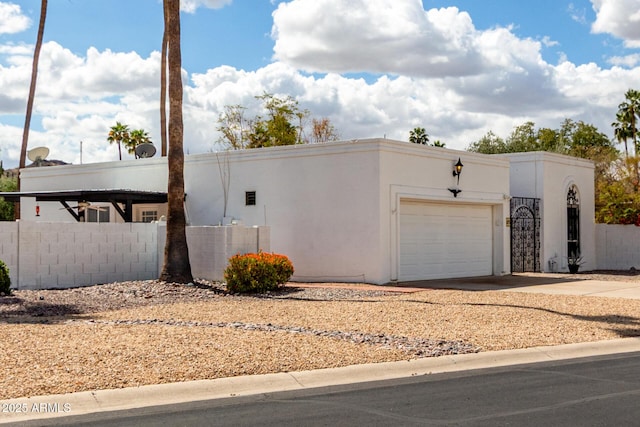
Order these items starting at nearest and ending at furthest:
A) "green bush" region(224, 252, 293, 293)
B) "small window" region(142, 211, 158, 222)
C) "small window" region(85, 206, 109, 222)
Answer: "green bush" region(224, 252, 293, 293), "small window" region(142, 211, 158, 222), "small window" region(85, 206, 109, 222)

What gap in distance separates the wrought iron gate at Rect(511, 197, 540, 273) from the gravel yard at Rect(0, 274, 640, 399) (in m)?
8.00

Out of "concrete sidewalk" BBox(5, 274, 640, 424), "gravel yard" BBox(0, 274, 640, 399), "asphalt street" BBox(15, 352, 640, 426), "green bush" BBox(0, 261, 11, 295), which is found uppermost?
"green bush" BBox(0, 261, 11, 295)

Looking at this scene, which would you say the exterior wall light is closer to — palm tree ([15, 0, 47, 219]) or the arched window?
the arched window

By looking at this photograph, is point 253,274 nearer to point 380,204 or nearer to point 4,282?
point 380,204

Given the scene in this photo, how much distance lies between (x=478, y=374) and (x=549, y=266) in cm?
1820

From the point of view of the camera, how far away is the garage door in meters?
21.6

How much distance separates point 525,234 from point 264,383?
19040 millimetres

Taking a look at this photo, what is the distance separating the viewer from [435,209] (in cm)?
2253

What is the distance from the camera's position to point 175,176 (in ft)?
62.5

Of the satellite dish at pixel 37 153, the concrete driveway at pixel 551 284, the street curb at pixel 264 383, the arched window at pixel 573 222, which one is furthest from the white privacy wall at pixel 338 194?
the street curb at pixel 264 383

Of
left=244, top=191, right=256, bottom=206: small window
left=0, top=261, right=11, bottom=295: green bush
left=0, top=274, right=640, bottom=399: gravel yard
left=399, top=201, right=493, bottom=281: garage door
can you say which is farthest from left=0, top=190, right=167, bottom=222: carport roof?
left=399, top=201, right=493, bottom=281: garage door

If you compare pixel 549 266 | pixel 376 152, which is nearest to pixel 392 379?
pixel 376 152

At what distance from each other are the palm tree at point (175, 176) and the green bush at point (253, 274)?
1.44 metres

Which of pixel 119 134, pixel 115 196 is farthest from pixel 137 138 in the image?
pixel 115 196
